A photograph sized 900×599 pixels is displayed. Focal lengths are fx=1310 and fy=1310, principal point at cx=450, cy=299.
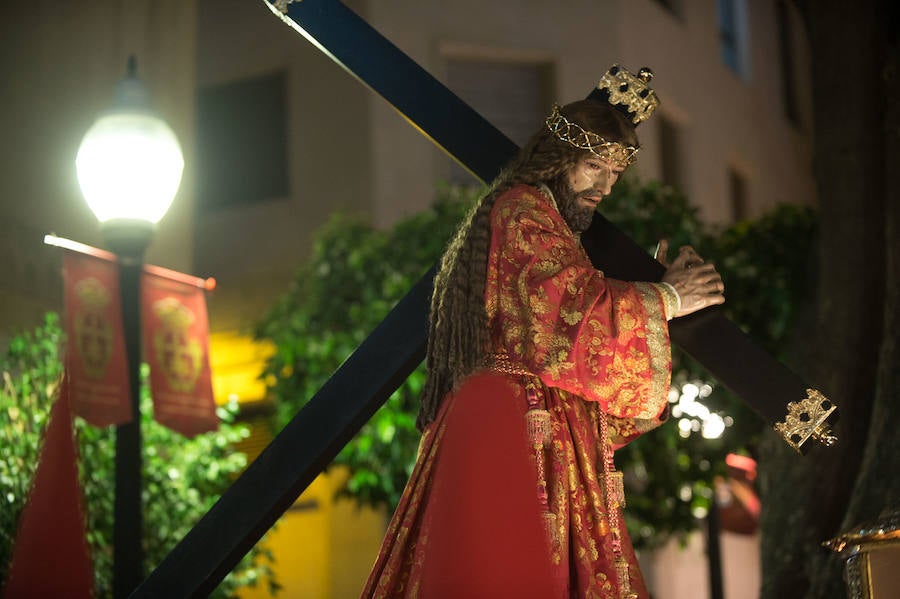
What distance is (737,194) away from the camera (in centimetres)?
1783

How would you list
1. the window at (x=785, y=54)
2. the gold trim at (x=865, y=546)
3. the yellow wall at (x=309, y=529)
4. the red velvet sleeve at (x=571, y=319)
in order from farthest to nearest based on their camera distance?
the window at (x=785, y=54) < the yellow wall at (x=309, y=529) < the red velvet sleeve at (x=571, y=319) < the gold trim at (x=865, y=546)

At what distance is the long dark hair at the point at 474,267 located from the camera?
13.8ft

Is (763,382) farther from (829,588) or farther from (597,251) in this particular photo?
(829,588)

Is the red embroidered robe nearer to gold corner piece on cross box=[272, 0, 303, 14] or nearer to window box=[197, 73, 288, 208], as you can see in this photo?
gold corner piece on cross box=[272, 0, 303, 14]

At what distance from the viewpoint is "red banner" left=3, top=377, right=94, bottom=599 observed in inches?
218

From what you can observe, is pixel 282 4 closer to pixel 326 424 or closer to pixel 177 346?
pixel 326 424

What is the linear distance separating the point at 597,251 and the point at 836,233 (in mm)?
2145

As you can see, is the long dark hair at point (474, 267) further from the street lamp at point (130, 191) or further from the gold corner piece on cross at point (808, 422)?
the street lamp at point (130, 191)

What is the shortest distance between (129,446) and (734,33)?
46.3 ft

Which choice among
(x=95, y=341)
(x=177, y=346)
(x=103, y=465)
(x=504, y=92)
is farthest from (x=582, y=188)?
(x=504, y=92)

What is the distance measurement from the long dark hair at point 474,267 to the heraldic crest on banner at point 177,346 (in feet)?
11.9

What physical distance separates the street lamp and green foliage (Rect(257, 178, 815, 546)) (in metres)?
3.28

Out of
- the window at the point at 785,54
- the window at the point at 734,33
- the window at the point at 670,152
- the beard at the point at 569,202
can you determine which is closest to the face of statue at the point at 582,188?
the beard at the point at 569,202

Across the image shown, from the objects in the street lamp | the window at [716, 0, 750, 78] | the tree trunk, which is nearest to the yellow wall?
the street lamp
